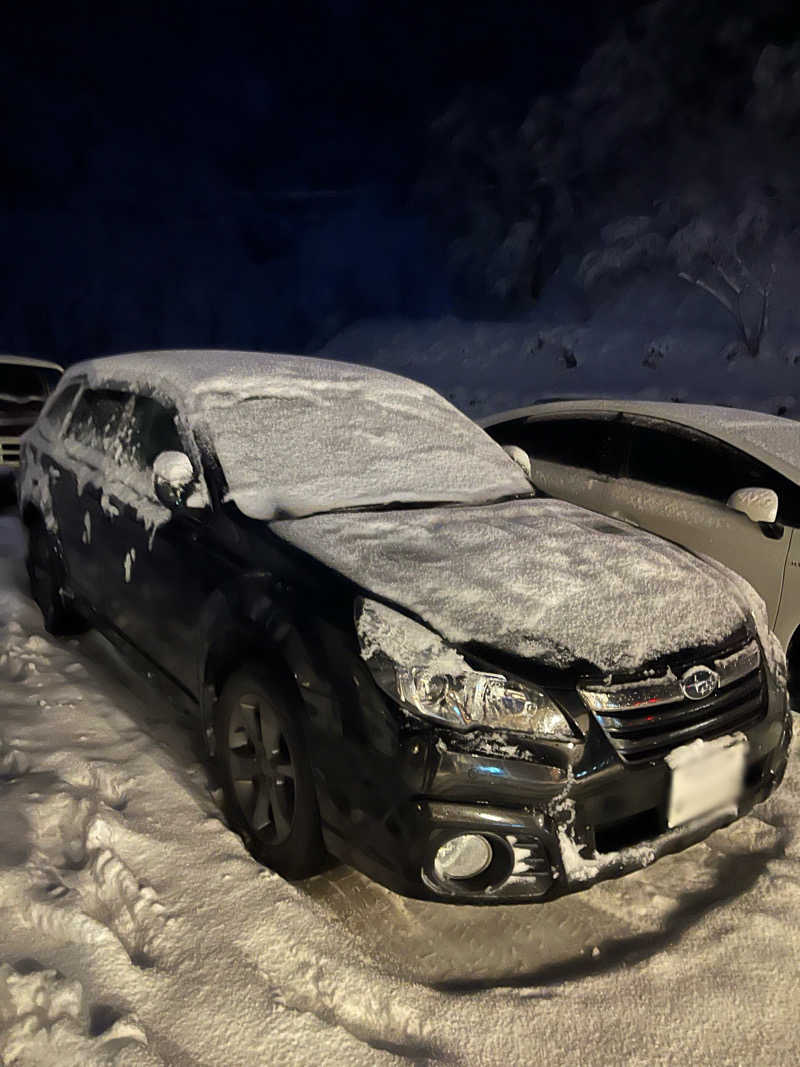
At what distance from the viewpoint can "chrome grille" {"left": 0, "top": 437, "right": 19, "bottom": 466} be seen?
23.0 ft

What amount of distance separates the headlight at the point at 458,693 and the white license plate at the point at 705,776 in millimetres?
361

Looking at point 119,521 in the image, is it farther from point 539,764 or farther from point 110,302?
point 110,302

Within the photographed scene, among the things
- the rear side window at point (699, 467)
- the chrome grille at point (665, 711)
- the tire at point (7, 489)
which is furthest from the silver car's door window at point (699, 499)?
the tire at point (7, 489)

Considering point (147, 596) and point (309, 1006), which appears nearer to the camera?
point (309, 1006)

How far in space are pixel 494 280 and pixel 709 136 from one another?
35.9 feet

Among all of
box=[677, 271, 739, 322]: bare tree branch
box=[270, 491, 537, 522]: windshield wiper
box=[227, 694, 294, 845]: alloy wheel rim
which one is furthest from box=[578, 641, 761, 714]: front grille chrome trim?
box=[677, 271, 739, 322]: bare tree branch

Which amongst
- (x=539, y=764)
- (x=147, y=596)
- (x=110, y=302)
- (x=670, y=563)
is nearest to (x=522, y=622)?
(x=539, y=764)

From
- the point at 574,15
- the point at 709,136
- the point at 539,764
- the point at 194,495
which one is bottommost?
the point at 539,764

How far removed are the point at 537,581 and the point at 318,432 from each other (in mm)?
1165

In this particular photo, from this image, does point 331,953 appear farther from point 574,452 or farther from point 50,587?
point 574,452

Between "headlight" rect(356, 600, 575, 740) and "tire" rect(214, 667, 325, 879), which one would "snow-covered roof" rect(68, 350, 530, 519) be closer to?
"tire" rect(214, 667, 325, 879)

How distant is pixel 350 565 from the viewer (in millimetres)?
2186

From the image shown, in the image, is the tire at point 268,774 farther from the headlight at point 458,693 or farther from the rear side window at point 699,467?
the rear side window at point 699,467

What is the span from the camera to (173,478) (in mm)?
2561
